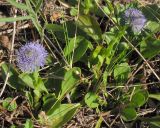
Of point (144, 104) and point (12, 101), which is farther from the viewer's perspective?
point (144, 104)

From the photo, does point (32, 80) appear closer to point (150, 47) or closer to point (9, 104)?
point (9, 104)

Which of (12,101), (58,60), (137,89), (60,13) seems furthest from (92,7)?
(12,101)

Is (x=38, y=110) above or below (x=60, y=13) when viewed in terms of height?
below

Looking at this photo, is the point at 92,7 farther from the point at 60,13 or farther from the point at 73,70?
the point at 73,70

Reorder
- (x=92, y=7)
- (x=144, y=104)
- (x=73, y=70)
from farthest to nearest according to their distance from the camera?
(x=92, y=7)
(x=144, y=104)
(x=73, y=70)

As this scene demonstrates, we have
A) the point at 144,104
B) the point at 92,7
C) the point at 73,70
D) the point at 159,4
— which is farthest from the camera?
the point at 159,4

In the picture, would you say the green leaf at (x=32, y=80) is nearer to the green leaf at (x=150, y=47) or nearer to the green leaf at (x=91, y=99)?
the green leaf at (x=91, y=99)

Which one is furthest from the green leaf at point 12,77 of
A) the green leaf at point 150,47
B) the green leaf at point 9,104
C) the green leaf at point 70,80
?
the green leaf at point 150,47
